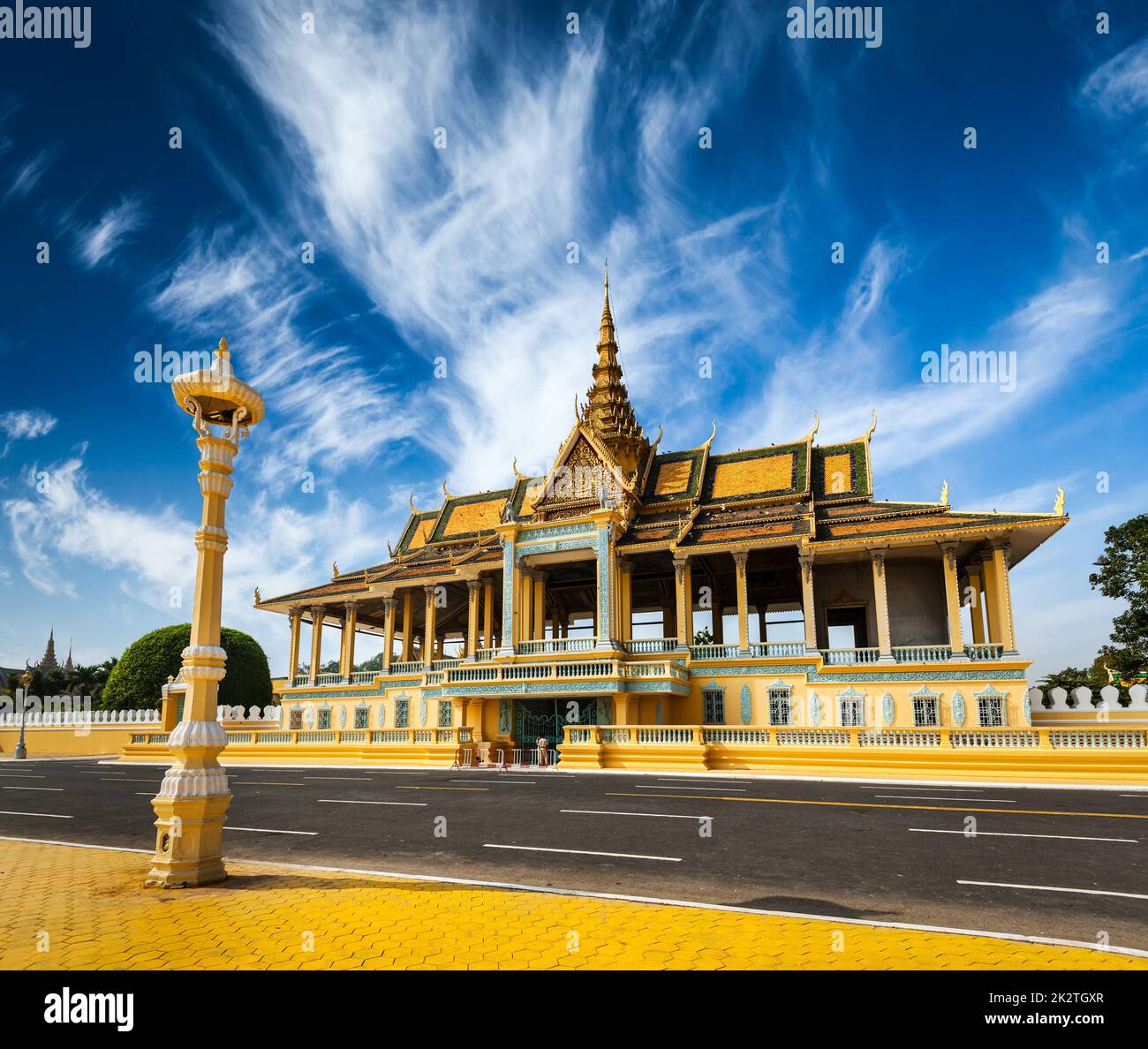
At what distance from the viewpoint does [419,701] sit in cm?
3678

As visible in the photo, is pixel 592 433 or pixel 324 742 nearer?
pixel 324 742

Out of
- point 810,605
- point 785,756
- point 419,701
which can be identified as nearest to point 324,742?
point 419,701

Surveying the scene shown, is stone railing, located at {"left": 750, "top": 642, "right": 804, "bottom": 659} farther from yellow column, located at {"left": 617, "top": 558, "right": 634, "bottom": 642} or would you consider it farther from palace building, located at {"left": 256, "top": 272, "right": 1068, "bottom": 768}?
yellow column, located at {"left": 617, "top": 558, "right": 634, "bottom": 642}

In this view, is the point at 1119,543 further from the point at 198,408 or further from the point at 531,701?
the point at 198,408

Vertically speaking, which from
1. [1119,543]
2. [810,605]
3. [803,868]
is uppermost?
[1119,543]

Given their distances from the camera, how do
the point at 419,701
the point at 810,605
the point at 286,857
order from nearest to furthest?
the point at 286,857, the point at 810,605, the point at 419,701

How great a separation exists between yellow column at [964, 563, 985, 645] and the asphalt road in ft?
54.5

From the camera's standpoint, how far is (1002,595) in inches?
1112

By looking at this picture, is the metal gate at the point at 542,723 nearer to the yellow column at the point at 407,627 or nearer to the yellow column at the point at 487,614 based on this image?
the yellow column at the point at 487,614

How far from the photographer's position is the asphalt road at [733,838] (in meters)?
7.49

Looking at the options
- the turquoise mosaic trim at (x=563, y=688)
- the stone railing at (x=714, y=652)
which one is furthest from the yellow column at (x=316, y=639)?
the stone railing at (x=714, y=652)

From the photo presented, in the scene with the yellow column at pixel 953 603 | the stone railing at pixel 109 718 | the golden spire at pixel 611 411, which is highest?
the golden spire at pixel 611 411

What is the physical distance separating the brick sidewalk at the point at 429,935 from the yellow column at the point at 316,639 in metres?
34.3
